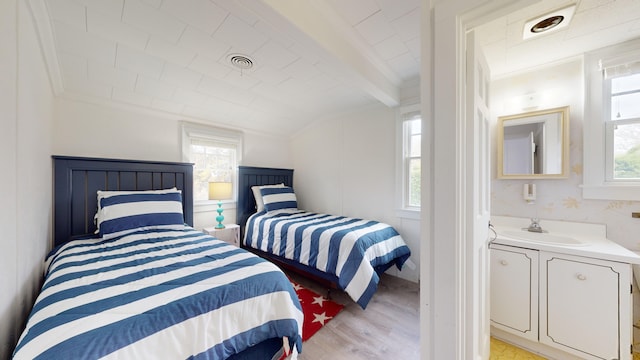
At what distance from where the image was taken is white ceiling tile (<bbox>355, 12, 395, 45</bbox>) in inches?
68.7

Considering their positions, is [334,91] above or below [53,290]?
above

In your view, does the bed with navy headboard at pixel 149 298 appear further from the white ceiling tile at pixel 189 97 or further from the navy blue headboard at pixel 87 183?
the white ceiling tile at pixel 189 97

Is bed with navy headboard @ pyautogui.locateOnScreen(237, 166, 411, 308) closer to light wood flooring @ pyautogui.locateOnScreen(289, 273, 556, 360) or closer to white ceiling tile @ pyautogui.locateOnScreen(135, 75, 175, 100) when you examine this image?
light wood flooring @ pyautogui.locateOnScreen(289, 273, 556, 360)

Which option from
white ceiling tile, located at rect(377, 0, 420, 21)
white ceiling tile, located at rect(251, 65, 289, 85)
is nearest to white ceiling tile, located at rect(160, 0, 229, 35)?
white ceiling tile, located at rect(251, 65, 289, 85)

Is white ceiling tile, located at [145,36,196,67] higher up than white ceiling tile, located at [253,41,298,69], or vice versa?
white ceiling tile, located at [253,41,298,69]

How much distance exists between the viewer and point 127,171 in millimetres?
2541

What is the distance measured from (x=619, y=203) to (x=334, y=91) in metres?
2.66

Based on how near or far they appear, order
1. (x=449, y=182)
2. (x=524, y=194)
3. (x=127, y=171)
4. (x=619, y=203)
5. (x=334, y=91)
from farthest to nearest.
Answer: (x=334, y=91) → (x=127, y=171) → (x=524, y=194) → (x=619, y=203) → (x=449, y=182)

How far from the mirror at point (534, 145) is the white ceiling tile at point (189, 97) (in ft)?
10.4

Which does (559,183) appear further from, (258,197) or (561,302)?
(258,197)

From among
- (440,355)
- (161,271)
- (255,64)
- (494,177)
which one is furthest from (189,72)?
(494,177)

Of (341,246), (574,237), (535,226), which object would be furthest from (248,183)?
(574,237)

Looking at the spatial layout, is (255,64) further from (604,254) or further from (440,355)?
(604,254)

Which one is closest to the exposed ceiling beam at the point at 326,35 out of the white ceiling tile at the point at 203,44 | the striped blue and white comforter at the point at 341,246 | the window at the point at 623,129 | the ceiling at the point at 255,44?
the ceiling at the point at 255,44
